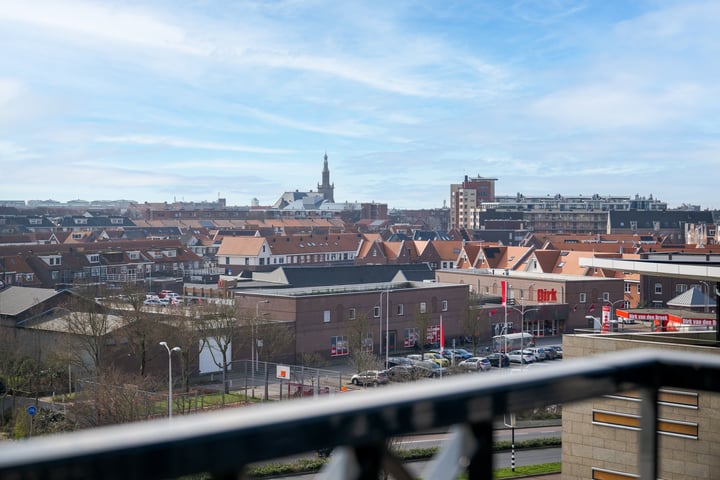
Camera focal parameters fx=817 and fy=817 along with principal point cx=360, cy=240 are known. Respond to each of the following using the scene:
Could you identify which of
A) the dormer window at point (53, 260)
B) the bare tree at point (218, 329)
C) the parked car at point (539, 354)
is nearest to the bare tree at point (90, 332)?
the bare tree at point (218, 329)

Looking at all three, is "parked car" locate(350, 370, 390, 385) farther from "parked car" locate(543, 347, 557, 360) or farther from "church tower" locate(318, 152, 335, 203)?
"church tower" locate(318, 152, 335, 203)

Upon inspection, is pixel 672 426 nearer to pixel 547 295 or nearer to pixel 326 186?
pixel 547 295

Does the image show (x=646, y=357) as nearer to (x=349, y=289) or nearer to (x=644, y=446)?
(x=644, y=446)

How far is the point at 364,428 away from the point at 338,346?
38089 millimetres

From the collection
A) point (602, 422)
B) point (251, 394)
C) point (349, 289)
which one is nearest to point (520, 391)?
point (602, 422)

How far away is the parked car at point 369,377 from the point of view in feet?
98.8

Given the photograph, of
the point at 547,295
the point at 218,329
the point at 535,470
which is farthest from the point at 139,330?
the point at 547,295

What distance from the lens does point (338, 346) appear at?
1538 inches

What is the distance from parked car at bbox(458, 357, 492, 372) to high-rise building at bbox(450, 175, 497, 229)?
8701cm

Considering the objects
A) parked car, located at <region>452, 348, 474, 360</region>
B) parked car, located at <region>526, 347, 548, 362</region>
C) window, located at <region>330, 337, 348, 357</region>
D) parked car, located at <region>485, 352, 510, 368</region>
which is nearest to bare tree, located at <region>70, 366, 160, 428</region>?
window, located at <region>330, 337, 348, 357</region>

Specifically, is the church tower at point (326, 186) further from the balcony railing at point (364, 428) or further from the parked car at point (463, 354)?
the balcony railing at point (364, 428)

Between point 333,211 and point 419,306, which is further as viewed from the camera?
point 333,211

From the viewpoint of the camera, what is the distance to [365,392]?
1341 mm

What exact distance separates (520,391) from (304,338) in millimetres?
36381
